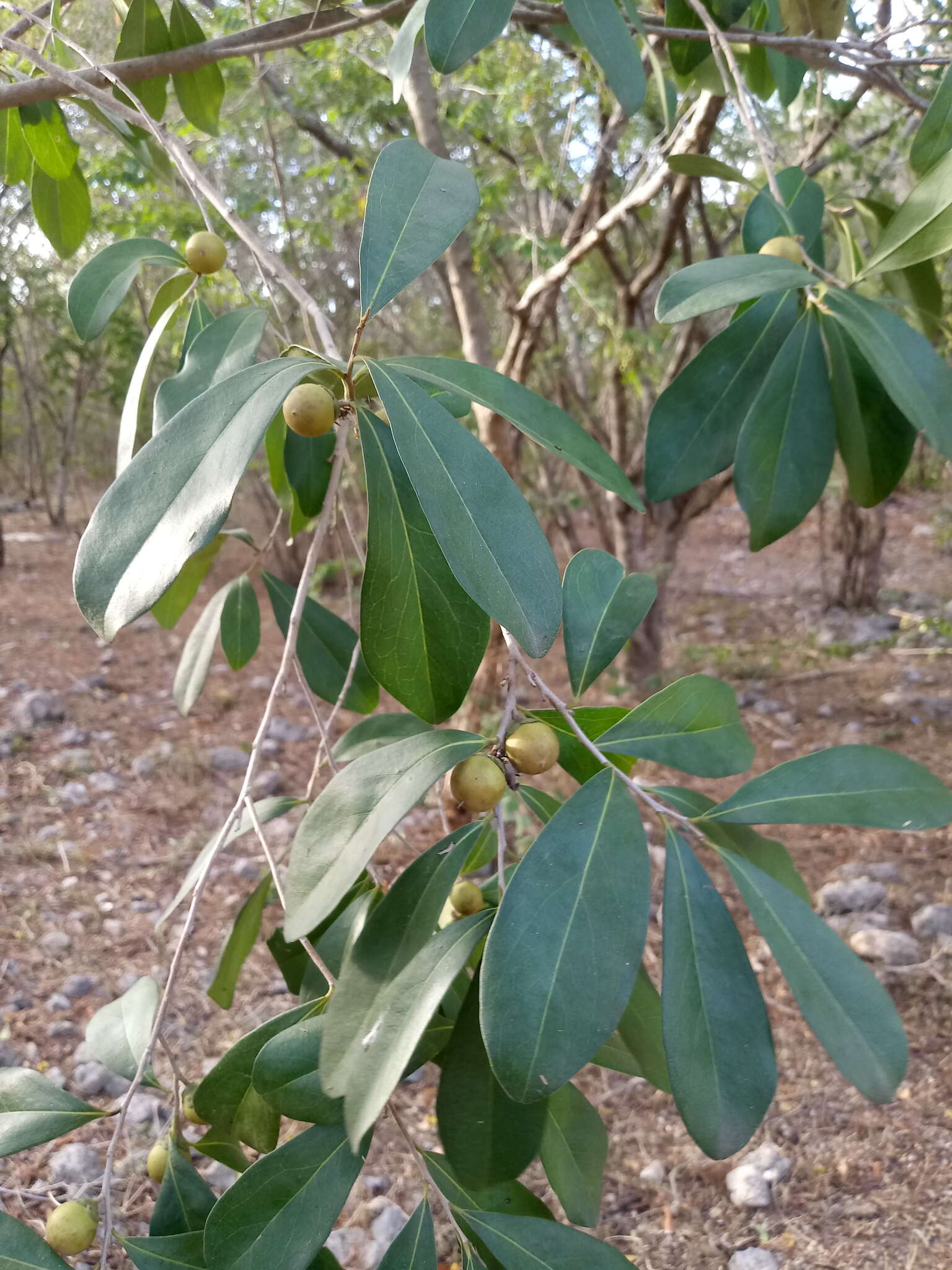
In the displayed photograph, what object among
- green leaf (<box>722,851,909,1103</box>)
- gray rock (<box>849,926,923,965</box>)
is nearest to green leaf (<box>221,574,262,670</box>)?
green leaf (<box>722,851,909,1103</box>)

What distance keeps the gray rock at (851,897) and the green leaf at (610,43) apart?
1671mm

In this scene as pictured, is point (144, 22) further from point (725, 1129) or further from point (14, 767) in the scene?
point (14, 767)

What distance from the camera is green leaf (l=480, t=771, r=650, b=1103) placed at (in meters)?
0.42

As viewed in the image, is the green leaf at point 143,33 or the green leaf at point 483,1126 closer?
the green leaf at point 483,1126

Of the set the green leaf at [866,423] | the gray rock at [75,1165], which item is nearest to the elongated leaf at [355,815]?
the green leaf at [866,423]

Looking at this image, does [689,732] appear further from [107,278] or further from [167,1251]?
[107,278]

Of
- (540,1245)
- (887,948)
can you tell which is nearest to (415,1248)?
(540,1245)

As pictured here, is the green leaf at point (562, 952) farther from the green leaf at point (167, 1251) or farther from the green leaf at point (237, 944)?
the green leaf at point (237, 944)

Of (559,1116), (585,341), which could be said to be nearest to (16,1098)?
(559,1116)

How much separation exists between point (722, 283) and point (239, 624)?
0.67 metres

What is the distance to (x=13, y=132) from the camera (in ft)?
3.61

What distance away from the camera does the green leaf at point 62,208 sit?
1120mm

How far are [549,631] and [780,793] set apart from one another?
20 cm

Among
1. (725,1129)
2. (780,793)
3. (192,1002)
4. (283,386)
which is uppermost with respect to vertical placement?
(283,386)
